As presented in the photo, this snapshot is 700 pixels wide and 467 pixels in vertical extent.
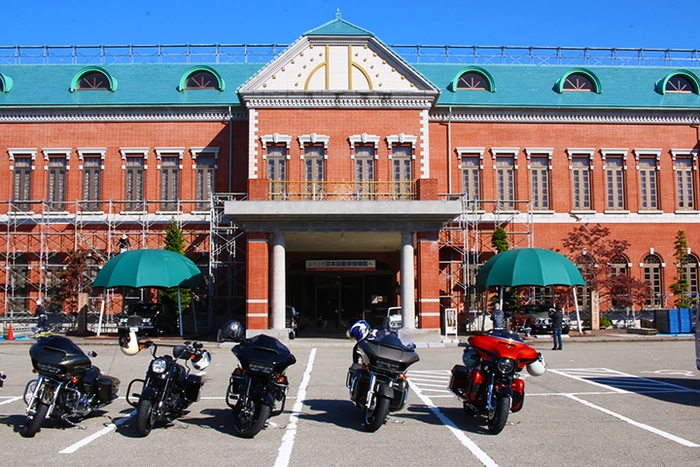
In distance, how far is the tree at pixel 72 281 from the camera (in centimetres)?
2991

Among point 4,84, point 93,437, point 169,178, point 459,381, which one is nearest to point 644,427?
point 459,381

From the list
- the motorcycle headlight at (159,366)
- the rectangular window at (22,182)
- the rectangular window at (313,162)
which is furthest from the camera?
the rectangular window at (22,182)

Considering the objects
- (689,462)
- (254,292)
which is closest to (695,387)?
(689,462)

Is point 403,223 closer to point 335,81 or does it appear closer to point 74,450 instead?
point 335,81

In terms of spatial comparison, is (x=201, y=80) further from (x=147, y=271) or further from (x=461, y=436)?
(x=461, y=436)

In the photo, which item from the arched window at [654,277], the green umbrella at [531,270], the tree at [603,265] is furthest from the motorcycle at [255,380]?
the arched window at [654,277]

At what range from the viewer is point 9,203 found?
3150 cm

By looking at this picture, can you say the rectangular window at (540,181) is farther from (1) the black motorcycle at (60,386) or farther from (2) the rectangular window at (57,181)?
(1) the black motorcycle at (60,386)

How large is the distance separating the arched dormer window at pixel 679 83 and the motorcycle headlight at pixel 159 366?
109 ft

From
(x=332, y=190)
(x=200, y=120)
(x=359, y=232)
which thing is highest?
(x=200, y=120)

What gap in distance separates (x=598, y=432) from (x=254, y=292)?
17319 mm

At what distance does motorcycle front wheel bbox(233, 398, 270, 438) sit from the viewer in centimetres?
866

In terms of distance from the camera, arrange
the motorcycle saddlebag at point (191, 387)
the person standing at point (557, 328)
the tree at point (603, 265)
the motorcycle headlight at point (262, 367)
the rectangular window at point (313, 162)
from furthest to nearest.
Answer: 1. the tree at point (603, 265)
2. the rectangular window at point (313, 162)
3. the person standing at point (557, 328)
4. the motorcycle saddlebag at point (191, 387)
5. the motorcycle headlight at point (262, 367)

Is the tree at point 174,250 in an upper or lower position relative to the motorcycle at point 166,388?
upper
